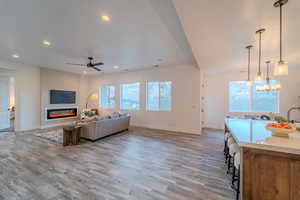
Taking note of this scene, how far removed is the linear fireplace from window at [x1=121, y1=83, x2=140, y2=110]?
9.85 ft

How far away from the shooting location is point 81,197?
1.91m

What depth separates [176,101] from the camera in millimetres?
6031

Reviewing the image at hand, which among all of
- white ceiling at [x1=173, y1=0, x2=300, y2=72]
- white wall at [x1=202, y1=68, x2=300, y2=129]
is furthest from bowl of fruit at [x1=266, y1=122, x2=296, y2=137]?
white wall at [x1=202, y1=68, x2=300, y2=129]

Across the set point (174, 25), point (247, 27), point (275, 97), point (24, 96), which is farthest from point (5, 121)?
point (275, 97)

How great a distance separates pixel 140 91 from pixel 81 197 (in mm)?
5334

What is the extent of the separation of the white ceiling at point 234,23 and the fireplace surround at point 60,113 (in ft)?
23.8

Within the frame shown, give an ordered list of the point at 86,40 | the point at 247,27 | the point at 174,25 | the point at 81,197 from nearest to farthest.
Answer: the point at 81,197 < the point at 247,27 < the point at 174,25 < the point at 86,40

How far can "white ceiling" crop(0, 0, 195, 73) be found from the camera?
2176mm

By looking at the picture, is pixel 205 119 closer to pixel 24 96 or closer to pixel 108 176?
pixel 108 176

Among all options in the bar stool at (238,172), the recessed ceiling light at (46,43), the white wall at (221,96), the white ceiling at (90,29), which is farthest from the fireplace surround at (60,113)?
the bar stool at (238,172)

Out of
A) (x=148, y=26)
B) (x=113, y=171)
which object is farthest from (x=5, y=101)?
(x=148, y=26)

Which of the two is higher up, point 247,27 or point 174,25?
point 174,25

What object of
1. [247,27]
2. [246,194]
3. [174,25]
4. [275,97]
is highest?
[174,25]

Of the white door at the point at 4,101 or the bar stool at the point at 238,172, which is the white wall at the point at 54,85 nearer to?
the white door at the point at 4,101
